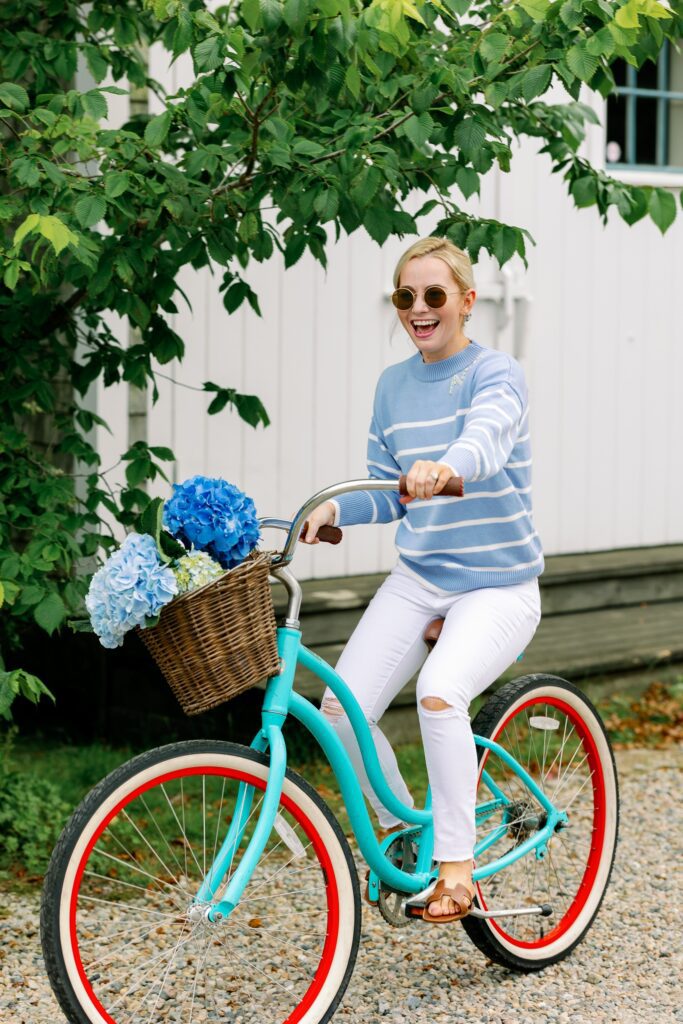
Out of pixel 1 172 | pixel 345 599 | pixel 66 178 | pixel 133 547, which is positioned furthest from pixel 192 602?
pixel 345 599

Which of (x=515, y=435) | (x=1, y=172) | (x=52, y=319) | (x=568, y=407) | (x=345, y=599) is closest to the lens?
(x=515, y=435)

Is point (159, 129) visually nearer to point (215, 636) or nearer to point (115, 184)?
point (115, 184)

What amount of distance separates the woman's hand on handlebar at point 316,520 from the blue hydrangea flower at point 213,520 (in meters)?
0.45

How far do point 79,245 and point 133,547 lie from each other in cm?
108

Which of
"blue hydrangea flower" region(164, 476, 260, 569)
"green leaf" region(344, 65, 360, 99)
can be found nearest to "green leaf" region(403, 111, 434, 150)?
"green leaf" region(344, 65, 360, 99)

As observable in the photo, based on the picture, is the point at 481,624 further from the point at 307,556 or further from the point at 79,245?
the point at 307,556

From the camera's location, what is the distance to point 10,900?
153 inches

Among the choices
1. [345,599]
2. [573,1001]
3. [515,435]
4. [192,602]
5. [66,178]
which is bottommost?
[573,1001]

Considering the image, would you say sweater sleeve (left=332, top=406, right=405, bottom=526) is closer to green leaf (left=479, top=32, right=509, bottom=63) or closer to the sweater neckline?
the sweater neckline

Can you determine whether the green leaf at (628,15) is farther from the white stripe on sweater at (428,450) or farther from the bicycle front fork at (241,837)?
the bicycle front fork at (241,837)

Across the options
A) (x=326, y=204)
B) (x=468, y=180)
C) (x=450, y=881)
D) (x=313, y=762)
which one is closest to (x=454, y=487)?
(x=450, y=881)

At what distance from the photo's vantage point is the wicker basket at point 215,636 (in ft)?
8.38

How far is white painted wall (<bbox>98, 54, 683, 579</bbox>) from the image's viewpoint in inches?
219

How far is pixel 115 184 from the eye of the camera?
333 cm
